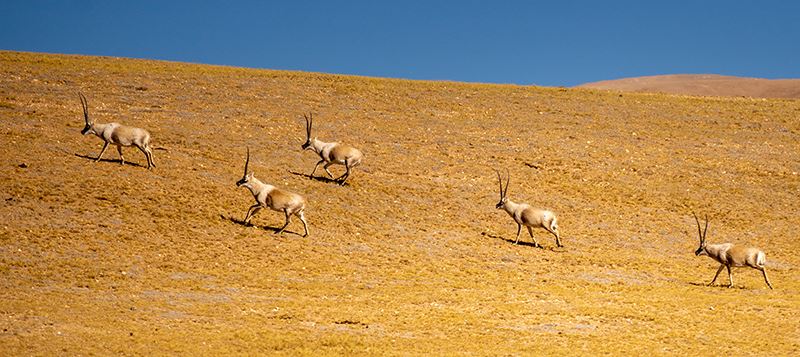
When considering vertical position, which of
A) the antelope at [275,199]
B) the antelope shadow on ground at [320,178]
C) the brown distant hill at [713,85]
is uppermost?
the brown distant hill at [713,85]

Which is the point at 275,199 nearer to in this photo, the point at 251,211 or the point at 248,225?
the point at 251,211

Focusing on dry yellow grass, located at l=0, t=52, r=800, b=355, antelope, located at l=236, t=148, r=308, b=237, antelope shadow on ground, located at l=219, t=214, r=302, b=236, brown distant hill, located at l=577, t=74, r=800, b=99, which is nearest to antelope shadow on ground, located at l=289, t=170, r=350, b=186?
dry yellow grass, located at l=0, t=52, r=800, b=355

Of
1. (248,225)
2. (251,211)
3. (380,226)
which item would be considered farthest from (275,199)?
(380,226)

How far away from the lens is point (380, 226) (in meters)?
29.2

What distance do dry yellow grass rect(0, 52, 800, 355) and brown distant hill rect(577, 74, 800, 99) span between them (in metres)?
92.7

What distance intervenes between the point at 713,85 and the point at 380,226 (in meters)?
142

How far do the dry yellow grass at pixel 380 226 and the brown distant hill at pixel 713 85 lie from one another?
304ft

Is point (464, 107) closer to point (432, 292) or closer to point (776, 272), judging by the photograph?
point (776, 272)

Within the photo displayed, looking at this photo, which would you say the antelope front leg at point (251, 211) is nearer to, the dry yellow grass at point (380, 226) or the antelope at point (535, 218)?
the dry yellow grass at point (380, 226)

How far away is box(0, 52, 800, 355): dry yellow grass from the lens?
17656 millimetres

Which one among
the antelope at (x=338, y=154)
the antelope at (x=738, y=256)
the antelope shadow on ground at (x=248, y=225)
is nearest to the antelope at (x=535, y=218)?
the antelope at (x=738, y=256)

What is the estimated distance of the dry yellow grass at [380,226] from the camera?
1766 cm

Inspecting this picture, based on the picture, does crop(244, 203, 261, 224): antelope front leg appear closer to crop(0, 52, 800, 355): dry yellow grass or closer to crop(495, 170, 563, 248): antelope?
crop(0, 52, 800, 355): dry yellow grass

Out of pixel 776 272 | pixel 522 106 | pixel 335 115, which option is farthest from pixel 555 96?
pixel 776 272
